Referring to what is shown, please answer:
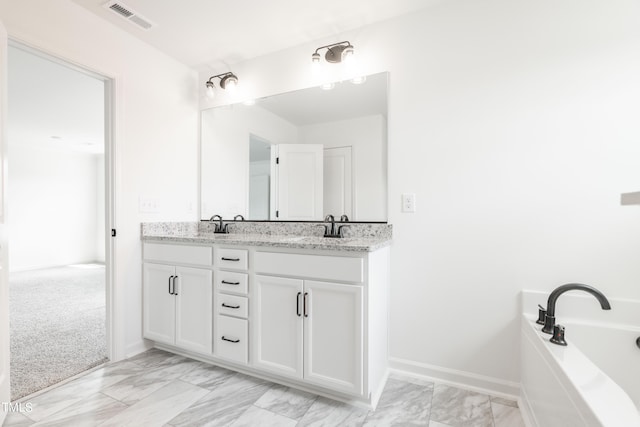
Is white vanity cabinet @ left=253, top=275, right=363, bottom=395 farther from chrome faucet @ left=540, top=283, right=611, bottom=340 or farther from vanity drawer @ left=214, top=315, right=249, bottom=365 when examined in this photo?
chrome faucet @ left=540, top=283, right=611, bottom=340

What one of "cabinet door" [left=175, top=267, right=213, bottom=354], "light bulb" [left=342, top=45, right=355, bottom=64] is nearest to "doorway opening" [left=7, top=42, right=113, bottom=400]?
"cabinet door" [left=175, top=267, right=213, bottom=354]

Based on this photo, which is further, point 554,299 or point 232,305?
point 232,305

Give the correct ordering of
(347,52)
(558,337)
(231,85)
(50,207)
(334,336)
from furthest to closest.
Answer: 1. (50,207)
2. (231,85)
3. (347,52)
4. (334,336)
5. (558,337)

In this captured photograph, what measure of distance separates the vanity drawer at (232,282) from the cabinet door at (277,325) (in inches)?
3.3

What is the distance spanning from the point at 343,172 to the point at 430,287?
959 mm

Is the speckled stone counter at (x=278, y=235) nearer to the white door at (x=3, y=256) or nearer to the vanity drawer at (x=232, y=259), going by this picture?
the vanity drawer at (x=232, y=259)

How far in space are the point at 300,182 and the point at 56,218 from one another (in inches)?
255

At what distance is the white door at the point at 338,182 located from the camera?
2.09 metres

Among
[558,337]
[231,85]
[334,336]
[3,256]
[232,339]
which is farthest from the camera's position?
[231,85]

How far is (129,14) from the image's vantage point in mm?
1921

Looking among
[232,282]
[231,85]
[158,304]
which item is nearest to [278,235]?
[232,282]

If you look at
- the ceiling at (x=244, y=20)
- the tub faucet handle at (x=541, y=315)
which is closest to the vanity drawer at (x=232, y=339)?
the tub faucet handle at (x=541, y=315)

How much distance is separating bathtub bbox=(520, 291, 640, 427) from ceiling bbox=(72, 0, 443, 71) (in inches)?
75.9

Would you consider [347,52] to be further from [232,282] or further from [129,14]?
[232,282]
